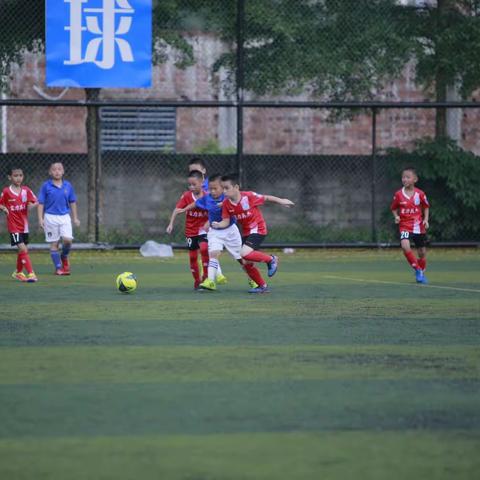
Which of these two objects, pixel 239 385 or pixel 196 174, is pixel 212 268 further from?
pixel 239 385

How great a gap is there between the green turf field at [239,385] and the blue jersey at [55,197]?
3.57m

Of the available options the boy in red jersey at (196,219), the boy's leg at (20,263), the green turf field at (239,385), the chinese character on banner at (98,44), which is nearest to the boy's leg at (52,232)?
the boy's leg at (20,263)

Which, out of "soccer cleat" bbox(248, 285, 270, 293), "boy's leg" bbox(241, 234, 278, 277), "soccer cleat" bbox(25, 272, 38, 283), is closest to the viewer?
"soccer cleat" bbox(248, 285, 270, 293)

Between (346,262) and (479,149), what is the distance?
574 centimetres

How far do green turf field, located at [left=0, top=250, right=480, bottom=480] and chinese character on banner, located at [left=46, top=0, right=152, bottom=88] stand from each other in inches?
290

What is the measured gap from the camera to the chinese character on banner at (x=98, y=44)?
64.3 ft

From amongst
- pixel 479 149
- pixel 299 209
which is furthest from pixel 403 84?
pixel 299 209

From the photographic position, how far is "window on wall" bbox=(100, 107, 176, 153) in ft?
89.1

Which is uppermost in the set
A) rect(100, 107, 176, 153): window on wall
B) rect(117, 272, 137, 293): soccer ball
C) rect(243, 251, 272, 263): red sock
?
rect(100, 107, 176, 153): window on wall

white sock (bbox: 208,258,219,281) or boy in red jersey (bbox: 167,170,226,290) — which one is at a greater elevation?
boy in red jersey (bbox: 167,170,226,290)

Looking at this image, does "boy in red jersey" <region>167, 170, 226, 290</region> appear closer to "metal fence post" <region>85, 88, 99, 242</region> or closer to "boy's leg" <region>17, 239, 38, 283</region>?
"boy's leg" <region>17, 239, 38, 283</region>

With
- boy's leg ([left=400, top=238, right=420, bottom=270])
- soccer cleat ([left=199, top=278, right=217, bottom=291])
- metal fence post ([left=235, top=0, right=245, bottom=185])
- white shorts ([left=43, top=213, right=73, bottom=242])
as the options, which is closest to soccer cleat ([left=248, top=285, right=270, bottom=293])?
soccer cleat ([left=199, top=278, right=217, bottom=291])

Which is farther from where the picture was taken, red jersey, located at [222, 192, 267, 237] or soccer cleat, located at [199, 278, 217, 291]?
red jersey, located at [222, 192, 267, 237]

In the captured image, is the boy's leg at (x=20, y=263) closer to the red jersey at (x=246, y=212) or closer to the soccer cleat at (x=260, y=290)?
the red jersey at (x=246, y=212)
